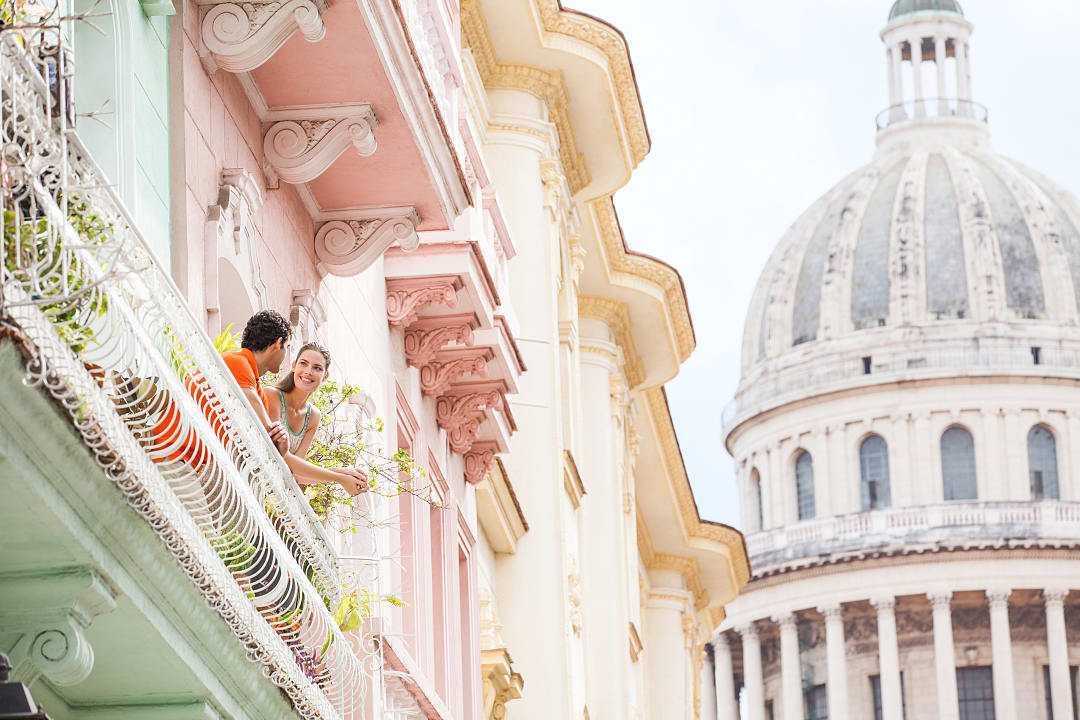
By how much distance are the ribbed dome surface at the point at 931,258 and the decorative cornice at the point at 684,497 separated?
69.7m

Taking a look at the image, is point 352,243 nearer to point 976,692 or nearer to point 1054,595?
point 1054,595

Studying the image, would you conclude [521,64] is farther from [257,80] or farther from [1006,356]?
[1006,356]

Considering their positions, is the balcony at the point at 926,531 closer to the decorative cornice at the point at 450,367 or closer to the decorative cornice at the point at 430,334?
the decorative cornice at the point at 450,367

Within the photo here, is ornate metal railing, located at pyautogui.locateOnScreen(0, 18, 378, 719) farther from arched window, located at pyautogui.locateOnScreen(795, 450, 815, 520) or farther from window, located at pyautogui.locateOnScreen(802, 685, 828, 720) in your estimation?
arched window, located at pyautogui.locateOnScreen(795, 450, 815, 520)

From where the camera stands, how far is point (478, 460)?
29.8 meters

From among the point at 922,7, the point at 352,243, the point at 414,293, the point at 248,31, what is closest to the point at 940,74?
the point at 922,7

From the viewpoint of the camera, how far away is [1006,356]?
133m

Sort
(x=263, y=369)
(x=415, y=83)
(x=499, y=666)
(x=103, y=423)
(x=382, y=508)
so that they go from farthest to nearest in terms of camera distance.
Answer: (x=499, y=666) < (x=382, y=508) < (x=415, y=83) < (x=263, y=369) < (x=103, y=423)

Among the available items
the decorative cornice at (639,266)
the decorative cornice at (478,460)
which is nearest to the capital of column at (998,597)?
the decorative cornice at (639,266)

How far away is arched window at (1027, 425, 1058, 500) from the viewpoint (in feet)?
433

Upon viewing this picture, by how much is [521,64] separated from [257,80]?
718 inches

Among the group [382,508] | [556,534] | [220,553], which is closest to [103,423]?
[220,553]

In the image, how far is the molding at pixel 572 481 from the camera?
3938 cm

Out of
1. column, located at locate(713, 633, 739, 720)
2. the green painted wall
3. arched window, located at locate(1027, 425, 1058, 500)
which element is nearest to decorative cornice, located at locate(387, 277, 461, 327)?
the green painted wall
